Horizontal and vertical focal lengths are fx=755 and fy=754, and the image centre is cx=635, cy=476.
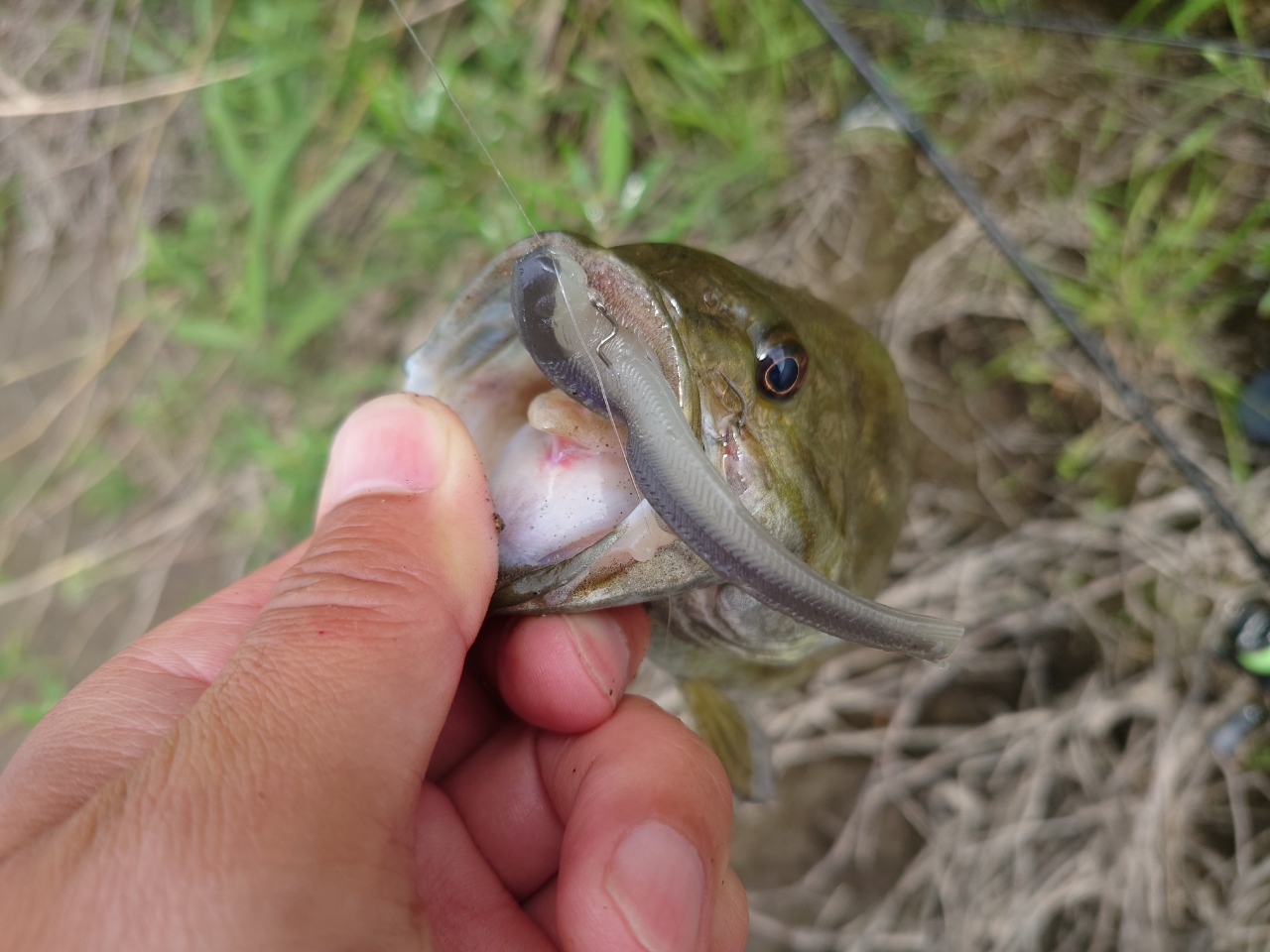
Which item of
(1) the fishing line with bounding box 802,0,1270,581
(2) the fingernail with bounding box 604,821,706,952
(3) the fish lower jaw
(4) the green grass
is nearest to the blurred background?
(4) the green grass

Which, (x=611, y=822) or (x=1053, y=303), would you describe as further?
(x=1053, y=303)

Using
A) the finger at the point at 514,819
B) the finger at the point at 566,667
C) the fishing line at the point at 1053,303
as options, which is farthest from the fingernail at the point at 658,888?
the fishing line at the point at 1053,303

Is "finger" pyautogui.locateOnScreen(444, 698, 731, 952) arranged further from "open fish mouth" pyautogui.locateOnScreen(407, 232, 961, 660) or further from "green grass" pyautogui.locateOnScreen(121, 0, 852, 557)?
"green grass" pyautogui.locateOnScreen(121, 0, 852, 557)

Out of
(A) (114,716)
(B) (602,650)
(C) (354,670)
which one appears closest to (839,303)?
→ (B) (602,650)

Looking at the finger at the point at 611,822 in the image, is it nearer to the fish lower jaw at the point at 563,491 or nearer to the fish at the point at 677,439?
the fish at the point at 677,439

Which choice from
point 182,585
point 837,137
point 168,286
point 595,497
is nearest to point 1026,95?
point 837,137

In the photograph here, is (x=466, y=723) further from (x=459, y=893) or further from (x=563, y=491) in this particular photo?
(x=563, y=491)

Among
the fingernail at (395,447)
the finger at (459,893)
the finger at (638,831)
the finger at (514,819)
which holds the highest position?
the fingernail at (395,447)
